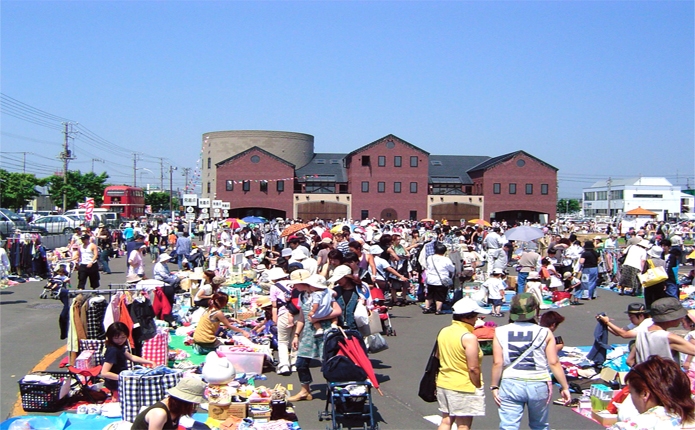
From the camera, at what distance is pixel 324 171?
69312mm

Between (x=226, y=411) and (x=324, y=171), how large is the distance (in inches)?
2487

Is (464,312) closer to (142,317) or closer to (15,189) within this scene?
(142,317)

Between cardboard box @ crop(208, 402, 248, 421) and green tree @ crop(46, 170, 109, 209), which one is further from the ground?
green tree @ crop(46, 170, 109, 209)

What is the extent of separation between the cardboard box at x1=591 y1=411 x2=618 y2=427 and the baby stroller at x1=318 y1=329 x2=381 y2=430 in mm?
2422

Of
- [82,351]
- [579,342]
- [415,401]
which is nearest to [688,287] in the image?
[579,342]

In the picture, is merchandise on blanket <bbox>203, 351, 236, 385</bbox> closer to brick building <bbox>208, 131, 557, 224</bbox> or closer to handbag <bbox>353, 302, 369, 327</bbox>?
handbag <bbox>353, 302, 369, 327</bbox>

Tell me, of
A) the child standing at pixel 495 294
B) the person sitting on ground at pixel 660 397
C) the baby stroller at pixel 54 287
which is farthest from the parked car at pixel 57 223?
the person sitting on ground at pixel 660 397

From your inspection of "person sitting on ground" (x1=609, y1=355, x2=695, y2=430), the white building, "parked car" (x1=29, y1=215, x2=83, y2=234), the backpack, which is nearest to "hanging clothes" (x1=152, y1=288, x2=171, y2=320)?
the backpack

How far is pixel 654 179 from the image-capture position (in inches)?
→ 4055

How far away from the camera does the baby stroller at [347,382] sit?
6.29m

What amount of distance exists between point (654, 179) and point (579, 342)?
103621 millimetres

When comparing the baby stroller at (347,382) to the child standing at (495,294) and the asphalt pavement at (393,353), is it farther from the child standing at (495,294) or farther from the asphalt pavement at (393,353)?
the child standing at (495,294)

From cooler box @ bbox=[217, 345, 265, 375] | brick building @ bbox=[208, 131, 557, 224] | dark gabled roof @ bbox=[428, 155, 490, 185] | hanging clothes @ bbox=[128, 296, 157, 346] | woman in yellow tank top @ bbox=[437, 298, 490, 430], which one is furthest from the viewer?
dark gabled roof @ bbox=[428, 155, 490, 185]

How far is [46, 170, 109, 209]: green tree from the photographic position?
229 feet
